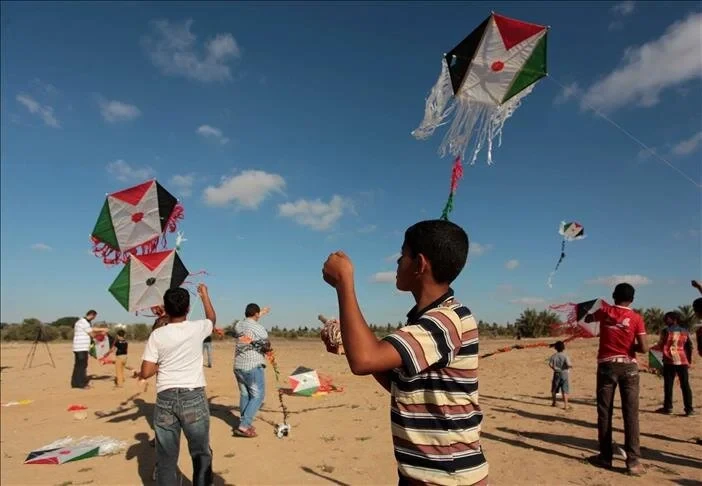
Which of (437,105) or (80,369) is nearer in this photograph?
(437,105)

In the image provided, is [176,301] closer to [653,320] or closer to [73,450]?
[73,450]

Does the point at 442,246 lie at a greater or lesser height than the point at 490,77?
lesser

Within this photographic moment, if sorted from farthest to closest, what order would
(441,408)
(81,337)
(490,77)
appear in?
(81,337) < (490,77) < (441,408)

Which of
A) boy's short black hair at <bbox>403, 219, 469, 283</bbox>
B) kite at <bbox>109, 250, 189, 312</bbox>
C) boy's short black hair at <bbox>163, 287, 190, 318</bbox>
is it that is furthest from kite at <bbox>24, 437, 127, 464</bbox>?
boy's short black hair at <bbox>403, 219, 469, 283</bbox>

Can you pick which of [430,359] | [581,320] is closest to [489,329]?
[581,320]

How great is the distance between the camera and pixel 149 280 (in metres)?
7.30

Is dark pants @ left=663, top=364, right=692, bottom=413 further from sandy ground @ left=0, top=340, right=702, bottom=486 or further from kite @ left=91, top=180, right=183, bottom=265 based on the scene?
kite @ left=91, top=180, right=183, bottom=265

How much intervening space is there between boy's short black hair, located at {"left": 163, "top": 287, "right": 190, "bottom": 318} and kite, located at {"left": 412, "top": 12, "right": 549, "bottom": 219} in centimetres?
289

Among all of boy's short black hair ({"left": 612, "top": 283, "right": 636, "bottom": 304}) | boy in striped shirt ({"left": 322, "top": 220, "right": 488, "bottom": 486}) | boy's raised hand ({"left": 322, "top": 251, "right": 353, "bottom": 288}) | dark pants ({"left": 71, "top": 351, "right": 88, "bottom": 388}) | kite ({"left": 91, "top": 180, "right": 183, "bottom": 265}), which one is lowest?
dark pants ({"left": 71, "top": 351, "right": 88, "bottom": 388})

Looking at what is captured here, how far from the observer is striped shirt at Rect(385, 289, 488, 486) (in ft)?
6.29

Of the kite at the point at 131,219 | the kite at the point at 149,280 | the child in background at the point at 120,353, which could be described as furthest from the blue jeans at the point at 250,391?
the child in background at the point at 120,353

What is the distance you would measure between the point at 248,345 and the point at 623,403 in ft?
17.7

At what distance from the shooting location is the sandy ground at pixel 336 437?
19.4ft

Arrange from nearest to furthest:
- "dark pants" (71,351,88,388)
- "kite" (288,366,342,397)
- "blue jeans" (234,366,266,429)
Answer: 1. "blue jeans" (234,366,266,429)
2. "kite" (288,366,342,397)
3. "dark pants" (71,351,88,388)
